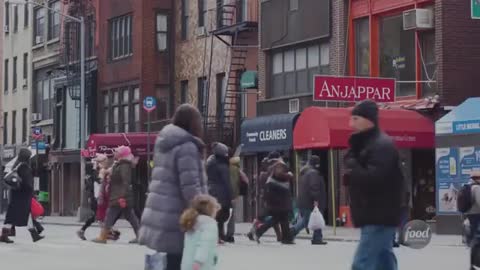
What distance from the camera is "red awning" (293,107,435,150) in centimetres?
2871

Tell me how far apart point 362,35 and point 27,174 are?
14.6 m

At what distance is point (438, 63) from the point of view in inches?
Result: 1143

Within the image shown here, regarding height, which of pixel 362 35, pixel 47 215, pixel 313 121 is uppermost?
pixel 362 35

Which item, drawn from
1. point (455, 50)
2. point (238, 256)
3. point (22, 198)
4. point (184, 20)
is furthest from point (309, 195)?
point (184, 20)

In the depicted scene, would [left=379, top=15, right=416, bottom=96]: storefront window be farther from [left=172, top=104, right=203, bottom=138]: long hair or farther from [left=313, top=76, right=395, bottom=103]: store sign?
[left=172, top=104, right=203, bottom=138]: long hair

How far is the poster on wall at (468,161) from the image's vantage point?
2586 cm

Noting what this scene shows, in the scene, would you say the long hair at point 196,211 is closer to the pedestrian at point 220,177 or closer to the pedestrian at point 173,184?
the pedestrian at point 173,184

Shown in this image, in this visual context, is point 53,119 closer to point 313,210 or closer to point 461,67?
point 461,67

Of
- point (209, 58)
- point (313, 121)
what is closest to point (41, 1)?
point (209, 58)

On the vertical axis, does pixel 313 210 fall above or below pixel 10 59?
below

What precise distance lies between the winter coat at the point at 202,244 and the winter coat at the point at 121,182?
397 inches

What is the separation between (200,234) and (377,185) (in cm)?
151

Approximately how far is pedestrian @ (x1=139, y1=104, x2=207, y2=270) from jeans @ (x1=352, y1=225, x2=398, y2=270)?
4.65 ft

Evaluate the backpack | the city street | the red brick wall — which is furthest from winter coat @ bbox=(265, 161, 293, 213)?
the red brick wall
